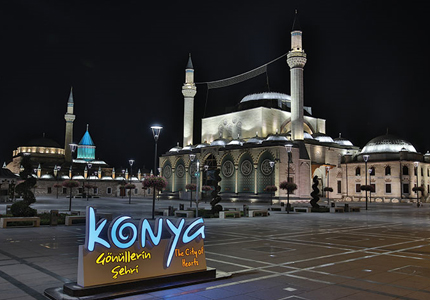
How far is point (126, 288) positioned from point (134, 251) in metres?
0.65

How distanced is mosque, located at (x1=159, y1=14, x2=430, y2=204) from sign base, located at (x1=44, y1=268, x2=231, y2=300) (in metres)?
44.3

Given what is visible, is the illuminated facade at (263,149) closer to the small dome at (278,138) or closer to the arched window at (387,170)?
the small dome at (278,138)

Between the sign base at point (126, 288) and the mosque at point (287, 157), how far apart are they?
145ft

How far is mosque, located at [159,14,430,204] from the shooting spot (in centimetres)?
5500

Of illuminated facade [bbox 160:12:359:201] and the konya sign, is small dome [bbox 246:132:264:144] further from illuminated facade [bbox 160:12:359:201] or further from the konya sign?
the konya sign

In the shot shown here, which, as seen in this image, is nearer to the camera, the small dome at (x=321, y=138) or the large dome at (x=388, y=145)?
the large dome at (x=388, y=145)

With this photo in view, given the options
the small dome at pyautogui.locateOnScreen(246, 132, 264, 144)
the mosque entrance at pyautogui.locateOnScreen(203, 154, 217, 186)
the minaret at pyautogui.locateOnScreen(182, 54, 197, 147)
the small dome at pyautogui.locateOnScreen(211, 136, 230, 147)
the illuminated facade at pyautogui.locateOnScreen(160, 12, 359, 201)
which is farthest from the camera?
the minaret at pyautogui.locateOnScreen(182, 54, 197, 147)

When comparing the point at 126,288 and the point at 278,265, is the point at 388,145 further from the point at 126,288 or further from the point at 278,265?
the point at 126,288

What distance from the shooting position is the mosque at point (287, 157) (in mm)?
55000

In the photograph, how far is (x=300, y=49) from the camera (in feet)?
187

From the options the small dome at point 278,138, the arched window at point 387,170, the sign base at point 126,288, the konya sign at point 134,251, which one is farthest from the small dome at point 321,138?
the sign base at point 126,288

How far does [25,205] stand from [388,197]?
54548 mm

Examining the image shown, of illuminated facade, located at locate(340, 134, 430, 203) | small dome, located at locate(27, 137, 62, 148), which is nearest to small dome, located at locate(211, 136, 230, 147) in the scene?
illuminated facade, located at locate(340, 134, 430, 203)

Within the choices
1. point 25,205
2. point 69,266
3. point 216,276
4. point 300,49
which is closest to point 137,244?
point 216,276
